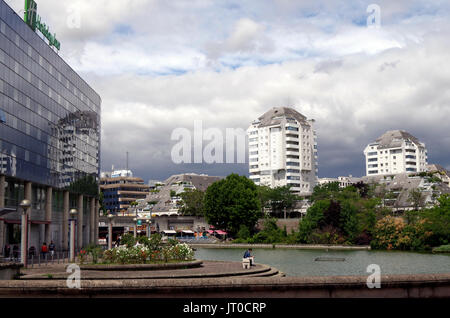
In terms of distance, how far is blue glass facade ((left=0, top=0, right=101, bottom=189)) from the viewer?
2019 inches

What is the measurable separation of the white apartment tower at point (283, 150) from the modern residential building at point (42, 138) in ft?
351

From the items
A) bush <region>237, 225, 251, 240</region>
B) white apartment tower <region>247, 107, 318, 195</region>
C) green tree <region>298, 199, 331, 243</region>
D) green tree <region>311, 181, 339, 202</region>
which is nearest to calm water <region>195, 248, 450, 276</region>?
green tree <region>298, 199, 331, 243</region>

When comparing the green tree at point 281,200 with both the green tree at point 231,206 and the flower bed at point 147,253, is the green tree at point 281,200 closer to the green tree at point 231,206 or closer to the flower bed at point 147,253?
the green tree at point 231,206

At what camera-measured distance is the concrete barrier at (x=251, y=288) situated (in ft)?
58.9

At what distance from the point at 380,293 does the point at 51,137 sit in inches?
2055

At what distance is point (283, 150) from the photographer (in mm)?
181125

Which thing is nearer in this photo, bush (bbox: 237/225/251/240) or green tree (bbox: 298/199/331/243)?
green tree (bbox: 298/199/331/243)

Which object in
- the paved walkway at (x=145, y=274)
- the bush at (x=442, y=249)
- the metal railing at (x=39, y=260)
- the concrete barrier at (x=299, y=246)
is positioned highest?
the paved walkway at (x=145, y=274)

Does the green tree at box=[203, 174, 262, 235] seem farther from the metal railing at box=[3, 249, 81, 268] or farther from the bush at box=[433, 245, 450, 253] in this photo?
the metal railing at box=[3, 249, 81, 268]

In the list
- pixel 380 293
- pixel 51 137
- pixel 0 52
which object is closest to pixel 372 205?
pixel 51 137

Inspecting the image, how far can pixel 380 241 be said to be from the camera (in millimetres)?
87375

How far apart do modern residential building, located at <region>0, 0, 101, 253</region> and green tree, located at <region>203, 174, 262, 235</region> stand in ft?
123

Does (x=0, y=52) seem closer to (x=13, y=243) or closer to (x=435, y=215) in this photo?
(x=13, y=243)

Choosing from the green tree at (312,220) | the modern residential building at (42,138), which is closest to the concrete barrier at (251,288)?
the modern residential building at (42,138)
